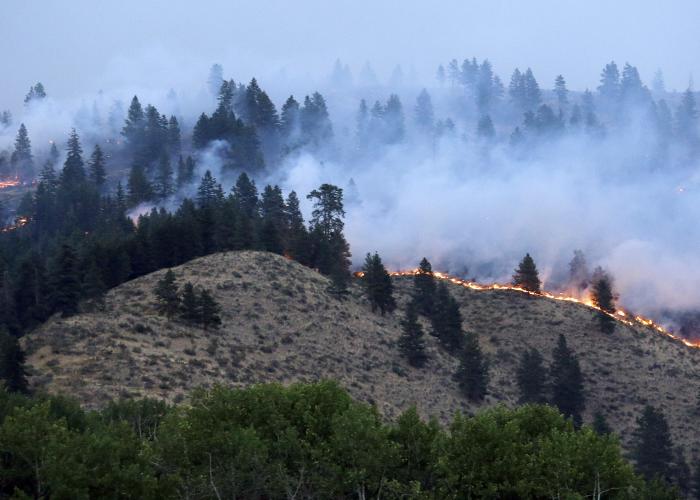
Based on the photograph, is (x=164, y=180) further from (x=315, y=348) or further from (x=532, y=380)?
(x=532, y=380)

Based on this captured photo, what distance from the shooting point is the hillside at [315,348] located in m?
64.6

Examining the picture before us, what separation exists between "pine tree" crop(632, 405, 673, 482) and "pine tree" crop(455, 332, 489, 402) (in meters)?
15.9

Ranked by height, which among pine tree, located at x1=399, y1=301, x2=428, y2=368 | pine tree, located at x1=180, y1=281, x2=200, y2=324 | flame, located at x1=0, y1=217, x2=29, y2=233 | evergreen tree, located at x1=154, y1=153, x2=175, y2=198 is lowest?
pine tree, located at x1=399, y1=301, x2=428, y2=368

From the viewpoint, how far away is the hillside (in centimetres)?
6456

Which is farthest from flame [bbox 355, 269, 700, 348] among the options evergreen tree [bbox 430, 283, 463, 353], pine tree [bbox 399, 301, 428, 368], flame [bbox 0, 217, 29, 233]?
flame [bbox 0, 217, 29, 233]

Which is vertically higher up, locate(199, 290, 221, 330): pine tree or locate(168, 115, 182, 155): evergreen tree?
locate(168, 115, 182, 155): evergreen tree

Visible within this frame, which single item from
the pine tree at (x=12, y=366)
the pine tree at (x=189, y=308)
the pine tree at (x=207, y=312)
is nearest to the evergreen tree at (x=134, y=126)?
the pine tree at (x=189, y=308)

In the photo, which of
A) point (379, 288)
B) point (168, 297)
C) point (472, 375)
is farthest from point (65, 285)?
point (472, 375)

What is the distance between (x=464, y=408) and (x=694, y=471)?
73.3ft

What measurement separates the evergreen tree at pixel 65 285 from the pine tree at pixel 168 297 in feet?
26.3

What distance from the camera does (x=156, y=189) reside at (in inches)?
5684

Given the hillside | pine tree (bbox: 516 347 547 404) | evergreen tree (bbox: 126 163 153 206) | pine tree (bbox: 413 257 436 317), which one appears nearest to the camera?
the hillside

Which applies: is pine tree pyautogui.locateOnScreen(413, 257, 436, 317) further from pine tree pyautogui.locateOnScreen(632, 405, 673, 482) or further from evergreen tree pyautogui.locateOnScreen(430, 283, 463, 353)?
pine tree pyautogui.locateOnScreen(632, 405, 673, 482)

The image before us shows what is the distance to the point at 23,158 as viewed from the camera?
636ft
